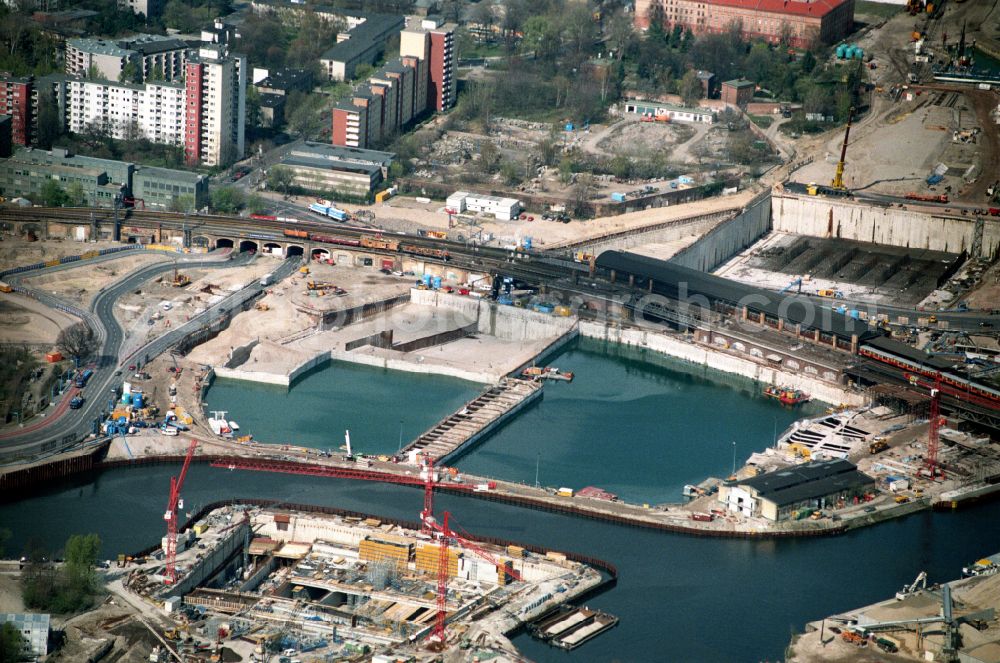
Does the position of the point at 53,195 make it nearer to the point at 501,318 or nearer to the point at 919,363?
the point at 501,318

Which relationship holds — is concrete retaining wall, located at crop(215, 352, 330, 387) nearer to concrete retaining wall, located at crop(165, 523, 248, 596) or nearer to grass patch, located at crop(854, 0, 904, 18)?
concrete retaining wall, located at crop(165, 523, 248, 596)

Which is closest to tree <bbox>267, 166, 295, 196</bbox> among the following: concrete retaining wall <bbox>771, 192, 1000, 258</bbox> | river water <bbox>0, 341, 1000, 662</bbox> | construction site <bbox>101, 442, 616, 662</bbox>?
river water <bbox>0, 341, 1000, 662</bbox>

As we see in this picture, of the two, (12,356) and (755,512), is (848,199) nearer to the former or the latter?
(755,512)

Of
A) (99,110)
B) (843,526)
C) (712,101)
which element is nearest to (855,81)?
(712,101)

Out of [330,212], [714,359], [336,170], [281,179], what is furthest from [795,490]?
[281,179]

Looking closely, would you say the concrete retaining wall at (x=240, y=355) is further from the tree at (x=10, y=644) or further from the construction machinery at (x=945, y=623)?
Result: the construction machinery at (x=945, y=623)

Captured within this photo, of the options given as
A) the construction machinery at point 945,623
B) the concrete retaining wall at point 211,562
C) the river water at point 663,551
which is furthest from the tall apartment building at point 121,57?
the construction machinery at point 945,623
